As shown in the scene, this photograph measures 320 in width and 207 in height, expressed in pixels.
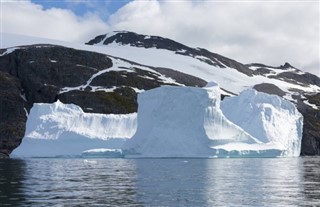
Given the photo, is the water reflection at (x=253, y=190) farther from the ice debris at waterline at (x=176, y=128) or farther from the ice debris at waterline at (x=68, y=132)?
the ice debris at waterline at (x=68, y=132)

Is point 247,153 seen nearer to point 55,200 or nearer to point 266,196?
point 266,196

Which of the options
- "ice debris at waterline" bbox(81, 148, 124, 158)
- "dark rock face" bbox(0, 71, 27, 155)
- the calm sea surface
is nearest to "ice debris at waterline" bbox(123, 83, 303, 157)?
"ice debris at waterline" bbox(81, 148, 124, 158)

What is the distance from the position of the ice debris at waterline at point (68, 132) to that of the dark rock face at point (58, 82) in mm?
24823

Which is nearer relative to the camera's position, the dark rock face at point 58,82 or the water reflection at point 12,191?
the water reflection at point 12,191

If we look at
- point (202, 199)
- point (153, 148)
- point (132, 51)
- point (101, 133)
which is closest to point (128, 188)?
point (202, 199)

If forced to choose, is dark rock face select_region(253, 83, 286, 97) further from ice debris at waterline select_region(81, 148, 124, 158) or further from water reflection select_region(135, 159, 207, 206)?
water reflection select_region(135, 159, 207, 206)

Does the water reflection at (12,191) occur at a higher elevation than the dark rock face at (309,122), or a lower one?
lower

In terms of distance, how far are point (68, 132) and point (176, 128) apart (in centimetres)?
1620

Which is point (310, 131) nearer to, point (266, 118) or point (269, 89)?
point (266, 118)

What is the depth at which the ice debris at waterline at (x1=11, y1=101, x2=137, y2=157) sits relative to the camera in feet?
227

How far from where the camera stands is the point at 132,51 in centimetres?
17062

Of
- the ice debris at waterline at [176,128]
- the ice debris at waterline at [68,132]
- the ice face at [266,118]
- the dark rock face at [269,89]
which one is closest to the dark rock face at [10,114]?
the ice debris at waterline at [68,132]

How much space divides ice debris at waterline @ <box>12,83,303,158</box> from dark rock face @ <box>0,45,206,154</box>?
26476 millimetres

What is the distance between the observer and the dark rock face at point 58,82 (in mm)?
105438
